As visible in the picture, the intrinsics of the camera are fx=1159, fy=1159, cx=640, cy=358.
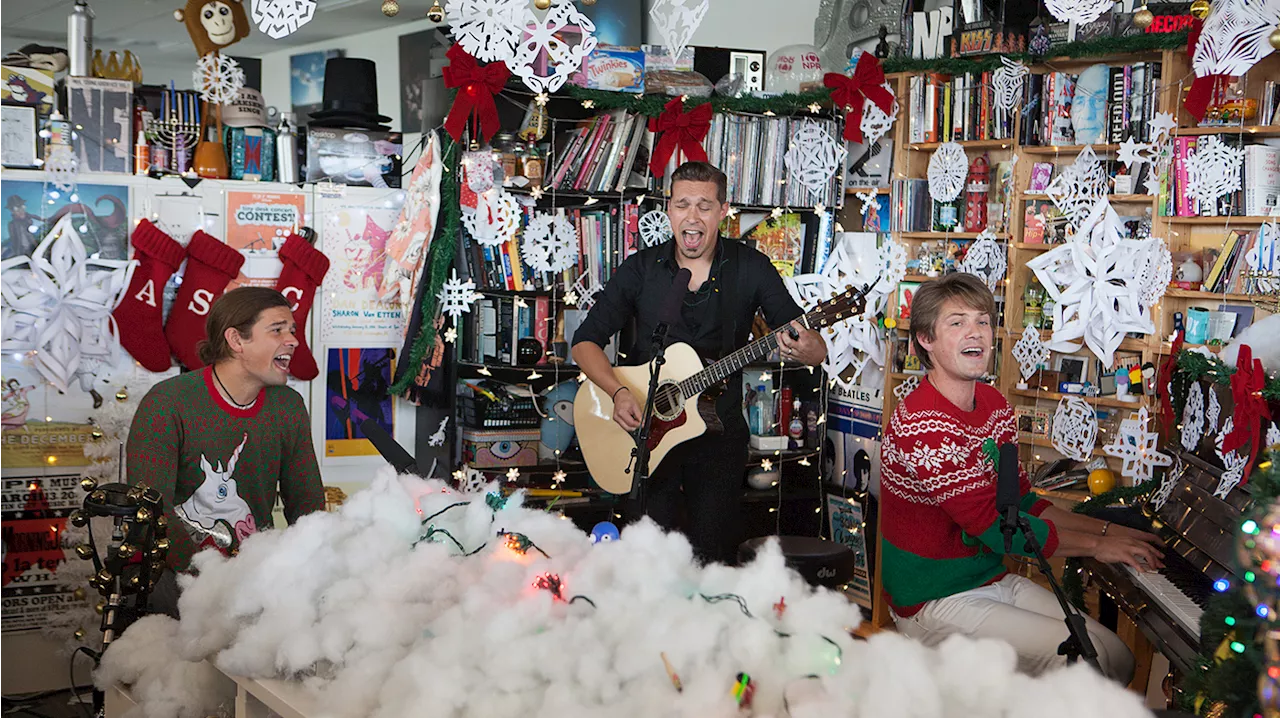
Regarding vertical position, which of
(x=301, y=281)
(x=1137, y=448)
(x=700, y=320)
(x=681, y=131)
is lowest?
(x=1137, y=448)

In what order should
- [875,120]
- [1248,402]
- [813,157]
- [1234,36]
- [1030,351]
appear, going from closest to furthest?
[1248,402] < [1234,36] < [1030,351] < [875,120] < [813,157]

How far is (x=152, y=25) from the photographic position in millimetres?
8211

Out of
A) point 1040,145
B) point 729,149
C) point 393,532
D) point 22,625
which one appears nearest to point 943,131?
point 1040,145

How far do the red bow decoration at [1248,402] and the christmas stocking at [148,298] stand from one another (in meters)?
3.11

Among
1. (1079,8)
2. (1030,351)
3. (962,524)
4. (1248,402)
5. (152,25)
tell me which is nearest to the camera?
(1248,402)

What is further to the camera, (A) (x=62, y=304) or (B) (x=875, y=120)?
(B) (x=875, y=120)

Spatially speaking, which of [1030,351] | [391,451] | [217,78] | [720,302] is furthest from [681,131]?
[391,451]

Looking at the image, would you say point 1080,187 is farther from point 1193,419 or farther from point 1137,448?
point 1193,419

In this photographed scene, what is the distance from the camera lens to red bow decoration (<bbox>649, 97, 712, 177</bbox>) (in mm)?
4250

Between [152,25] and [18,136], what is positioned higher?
[152,25]

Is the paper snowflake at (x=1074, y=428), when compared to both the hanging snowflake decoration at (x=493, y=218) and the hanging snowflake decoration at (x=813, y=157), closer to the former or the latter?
the hanging snowflake decoration at (x=813, y=157)

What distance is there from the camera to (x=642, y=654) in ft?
4.45

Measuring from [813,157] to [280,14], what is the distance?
2399mm

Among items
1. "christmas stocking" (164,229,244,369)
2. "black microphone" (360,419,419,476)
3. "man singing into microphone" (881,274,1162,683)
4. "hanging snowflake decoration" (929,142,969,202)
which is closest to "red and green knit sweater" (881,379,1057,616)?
"man singing into microphone" (881,274,1162,683)
